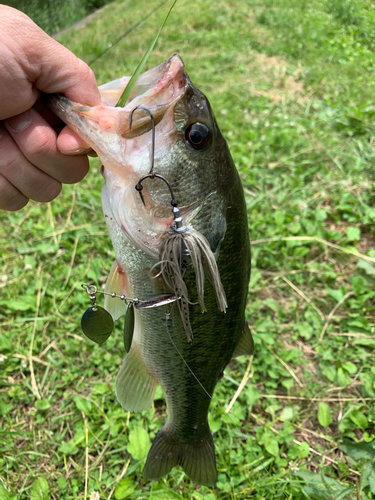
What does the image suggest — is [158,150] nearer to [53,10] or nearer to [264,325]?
[53,10]

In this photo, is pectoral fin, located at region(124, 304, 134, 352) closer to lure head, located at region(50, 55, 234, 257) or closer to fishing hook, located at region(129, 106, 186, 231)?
lure head, located at region(50, 55, 234, 257)

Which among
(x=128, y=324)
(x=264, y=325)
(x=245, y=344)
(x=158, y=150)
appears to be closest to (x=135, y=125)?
(x=158, y=150)

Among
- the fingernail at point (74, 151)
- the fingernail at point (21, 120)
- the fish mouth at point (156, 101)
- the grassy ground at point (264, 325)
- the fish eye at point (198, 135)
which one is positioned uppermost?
the fish mouth at point (156, 101)

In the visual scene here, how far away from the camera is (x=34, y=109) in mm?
1309

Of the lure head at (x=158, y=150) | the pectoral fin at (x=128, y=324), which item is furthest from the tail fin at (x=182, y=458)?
the lure head at (x=158, y=150)

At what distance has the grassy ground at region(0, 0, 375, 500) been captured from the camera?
1.94 meters

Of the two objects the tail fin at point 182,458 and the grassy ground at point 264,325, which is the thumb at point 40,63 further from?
the grassy ground at point 264,325

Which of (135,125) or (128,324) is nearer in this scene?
(135,125)

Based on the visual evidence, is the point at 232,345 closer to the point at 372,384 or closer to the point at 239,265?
the point at 239,265

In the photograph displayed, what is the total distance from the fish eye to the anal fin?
88cm

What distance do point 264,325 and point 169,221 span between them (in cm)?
167

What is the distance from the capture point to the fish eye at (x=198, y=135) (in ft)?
3.75

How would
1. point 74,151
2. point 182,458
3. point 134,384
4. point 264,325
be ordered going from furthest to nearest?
point 264,325, point 182,458, point 134,384, point 74,151

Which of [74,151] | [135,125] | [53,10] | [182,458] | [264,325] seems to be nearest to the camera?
[135,125]
